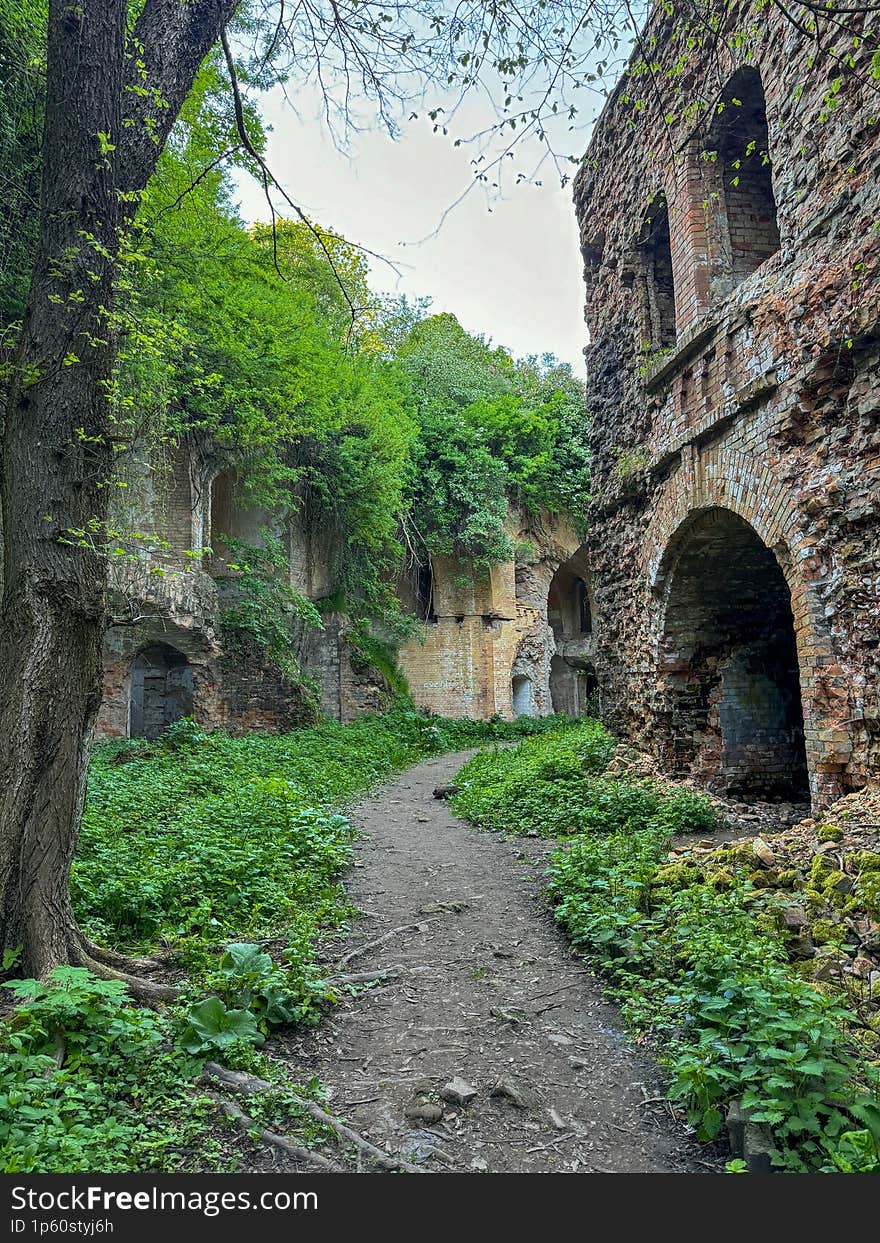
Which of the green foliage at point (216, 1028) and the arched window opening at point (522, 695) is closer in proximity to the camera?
the green foliage at point (216, 1028)

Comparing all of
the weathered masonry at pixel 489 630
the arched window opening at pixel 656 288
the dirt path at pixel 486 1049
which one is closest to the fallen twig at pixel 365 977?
the dirt path at pixel 486 1049

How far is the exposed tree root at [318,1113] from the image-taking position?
2402 millimetres

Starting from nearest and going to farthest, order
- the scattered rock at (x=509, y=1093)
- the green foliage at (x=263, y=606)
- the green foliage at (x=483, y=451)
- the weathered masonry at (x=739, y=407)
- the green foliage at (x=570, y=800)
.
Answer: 1. the scattered rock at (x=509, y=1093)
2. the weathered masonry at (x=739, y=407)
3. the green foliage at (x=570, y=800)
4. the green foliage at (x=263, y=606)
5. the green foliage at (x=483, y=451)

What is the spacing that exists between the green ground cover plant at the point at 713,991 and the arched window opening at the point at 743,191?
17.8 feet

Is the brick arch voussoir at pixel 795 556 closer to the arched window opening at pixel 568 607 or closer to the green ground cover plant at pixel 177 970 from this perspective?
the green ground cover plant at pixel 177 970

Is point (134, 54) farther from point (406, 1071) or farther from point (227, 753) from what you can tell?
point (227, 753)

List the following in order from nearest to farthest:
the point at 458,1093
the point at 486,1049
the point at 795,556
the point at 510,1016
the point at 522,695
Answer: the point at 458,1093
the point at 486,1049
the point at 510,1016
the point at 795,556
the point at 522,695

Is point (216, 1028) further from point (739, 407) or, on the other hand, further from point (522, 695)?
point (522, 695)

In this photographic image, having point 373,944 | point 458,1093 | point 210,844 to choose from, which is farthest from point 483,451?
point 458,1093

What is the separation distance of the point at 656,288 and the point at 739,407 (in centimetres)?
335

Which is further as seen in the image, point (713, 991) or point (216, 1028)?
point (713, 991)

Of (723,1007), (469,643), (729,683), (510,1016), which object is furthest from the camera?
(469,643)

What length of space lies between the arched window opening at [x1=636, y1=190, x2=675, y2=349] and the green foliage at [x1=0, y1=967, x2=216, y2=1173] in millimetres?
8505

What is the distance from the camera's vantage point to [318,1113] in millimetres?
2623
